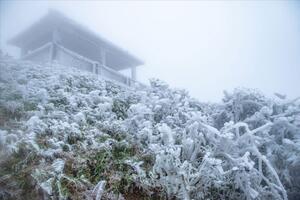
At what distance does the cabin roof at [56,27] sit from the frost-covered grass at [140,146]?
30.0 feet

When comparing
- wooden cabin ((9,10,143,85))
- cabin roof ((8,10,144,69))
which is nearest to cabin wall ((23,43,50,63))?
wooden cabin ((9,10,143,85))

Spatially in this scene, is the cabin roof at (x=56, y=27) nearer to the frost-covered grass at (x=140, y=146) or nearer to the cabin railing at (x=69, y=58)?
the cabin railing at (x=69, y=58)

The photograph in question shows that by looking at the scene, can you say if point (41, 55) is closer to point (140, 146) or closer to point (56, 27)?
point (56, 27)

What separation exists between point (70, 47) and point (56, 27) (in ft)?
13.5

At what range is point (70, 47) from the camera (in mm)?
20328

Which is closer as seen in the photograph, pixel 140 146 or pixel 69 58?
pixel 140 146

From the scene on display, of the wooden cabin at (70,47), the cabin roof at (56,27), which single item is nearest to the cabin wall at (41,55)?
the wooden cabin at (70,47)

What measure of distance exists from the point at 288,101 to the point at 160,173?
3.54 m

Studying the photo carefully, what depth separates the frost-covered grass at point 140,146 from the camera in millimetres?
4379

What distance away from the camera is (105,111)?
656cm

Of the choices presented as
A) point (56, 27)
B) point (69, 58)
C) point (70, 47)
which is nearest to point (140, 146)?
point (69, 58)

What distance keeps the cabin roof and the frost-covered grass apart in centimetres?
915

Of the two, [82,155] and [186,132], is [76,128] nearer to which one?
[82,155]

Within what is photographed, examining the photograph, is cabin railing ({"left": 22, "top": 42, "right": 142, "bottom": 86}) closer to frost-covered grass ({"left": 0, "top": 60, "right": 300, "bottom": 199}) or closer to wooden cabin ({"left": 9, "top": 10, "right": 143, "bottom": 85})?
wooden cabin ({"left": 9, "top": 10, "right": 143, "bottom": 85})
